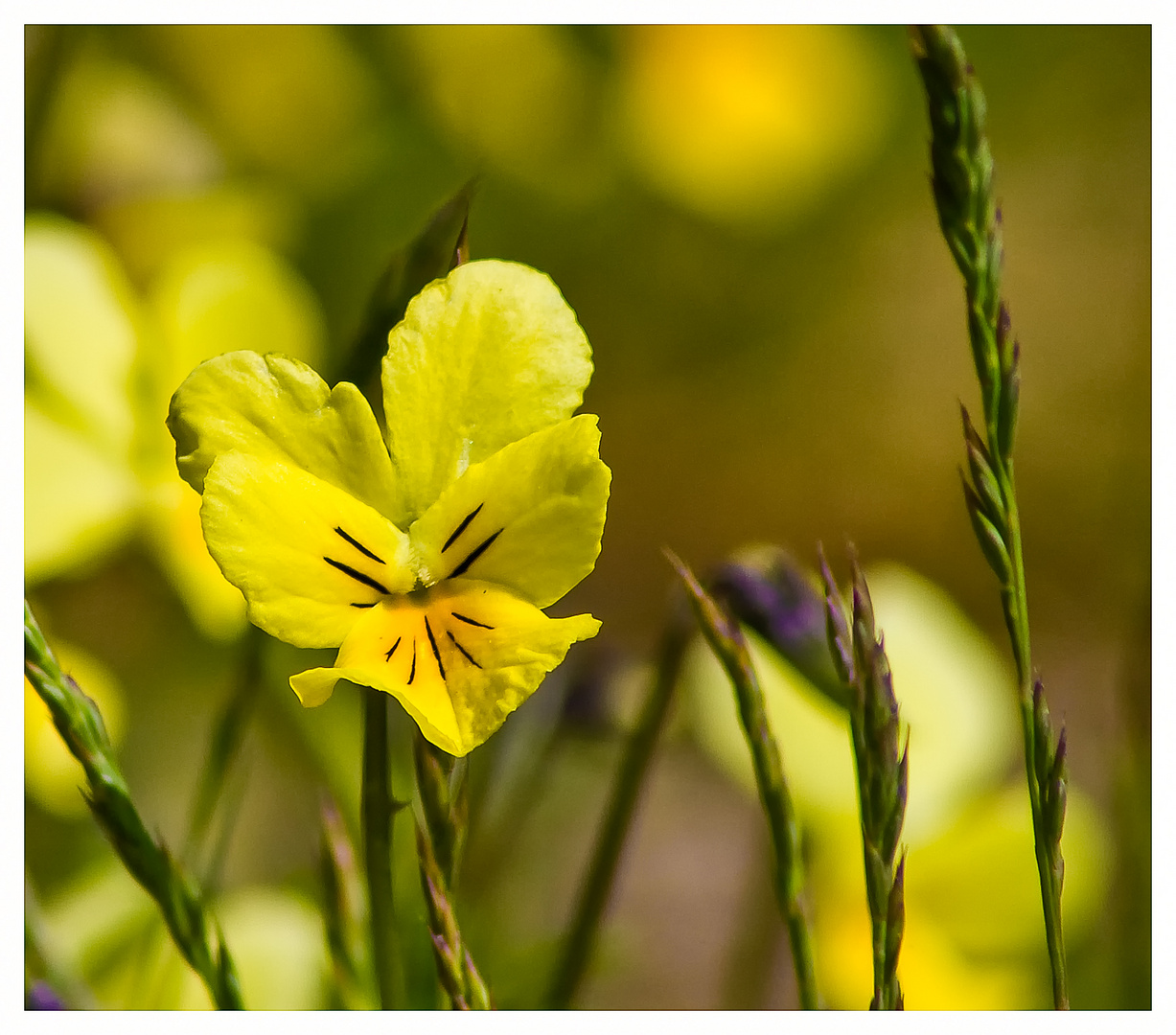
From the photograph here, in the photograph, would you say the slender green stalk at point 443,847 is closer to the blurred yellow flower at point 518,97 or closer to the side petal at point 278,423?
the side petal at point 278,423

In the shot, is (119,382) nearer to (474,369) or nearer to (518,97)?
(474,369)

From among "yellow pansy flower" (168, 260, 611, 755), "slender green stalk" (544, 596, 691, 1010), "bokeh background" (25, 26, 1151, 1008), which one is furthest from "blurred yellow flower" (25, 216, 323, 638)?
"yellow pansy flower" (168, 260, 611, 755)

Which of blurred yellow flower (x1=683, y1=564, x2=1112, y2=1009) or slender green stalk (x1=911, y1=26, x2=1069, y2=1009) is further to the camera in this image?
blurred yellow flower (x1=683, y1=564, x2=1112, y2=1009)

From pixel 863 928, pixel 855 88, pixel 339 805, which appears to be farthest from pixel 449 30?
pixel 863 928

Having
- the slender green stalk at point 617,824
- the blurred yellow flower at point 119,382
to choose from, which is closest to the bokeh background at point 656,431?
the blurred yellow flower at point 119,382

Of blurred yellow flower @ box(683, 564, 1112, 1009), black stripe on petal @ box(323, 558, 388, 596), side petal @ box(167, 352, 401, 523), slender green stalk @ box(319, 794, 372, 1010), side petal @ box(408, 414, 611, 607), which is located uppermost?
side petal @ box(167, 352, 401, 523)

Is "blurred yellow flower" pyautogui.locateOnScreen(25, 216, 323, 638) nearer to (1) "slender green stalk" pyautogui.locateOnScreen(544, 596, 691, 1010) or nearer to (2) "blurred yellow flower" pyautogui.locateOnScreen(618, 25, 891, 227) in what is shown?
(1) "slender green stalk" pyautogui.locateOnScreen(544, 596, 691, 1010)
